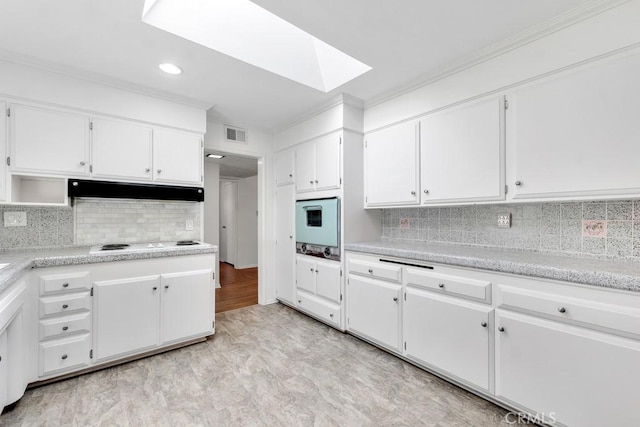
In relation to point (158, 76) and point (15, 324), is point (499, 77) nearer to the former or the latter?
point (158, 76)

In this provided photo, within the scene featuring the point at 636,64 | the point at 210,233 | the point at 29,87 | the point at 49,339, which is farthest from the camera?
the point at 210,233

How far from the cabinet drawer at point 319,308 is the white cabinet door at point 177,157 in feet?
5.86

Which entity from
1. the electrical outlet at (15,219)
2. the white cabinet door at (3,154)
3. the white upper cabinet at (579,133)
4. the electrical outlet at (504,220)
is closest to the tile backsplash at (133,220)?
the electrical outlet at (15,219)

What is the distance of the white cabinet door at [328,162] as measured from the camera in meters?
2.96

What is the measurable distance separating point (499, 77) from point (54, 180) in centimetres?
377

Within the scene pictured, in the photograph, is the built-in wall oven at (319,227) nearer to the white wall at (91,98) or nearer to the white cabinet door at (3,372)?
the white wall at (91,98)

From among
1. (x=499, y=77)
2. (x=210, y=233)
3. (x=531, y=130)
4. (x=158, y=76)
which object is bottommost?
(x=210, y=233)

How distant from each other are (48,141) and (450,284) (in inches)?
131

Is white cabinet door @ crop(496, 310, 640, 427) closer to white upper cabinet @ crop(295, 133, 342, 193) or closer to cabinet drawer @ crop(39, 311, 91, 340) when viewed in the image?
white upper cabinet @ crop(295, 133, 342, 193)

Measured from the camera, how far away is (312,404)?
1847 millimetres

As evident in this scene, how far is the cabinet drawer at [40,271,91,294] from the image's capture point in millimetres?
2000

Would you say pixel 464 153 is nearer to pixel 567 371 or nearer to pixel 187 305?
pixel 567 371

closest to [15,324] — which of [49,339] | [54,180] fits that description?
[49,339]

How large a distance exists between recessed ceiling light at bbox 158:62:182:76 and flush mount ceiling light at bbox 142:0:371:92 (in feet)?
1.44
